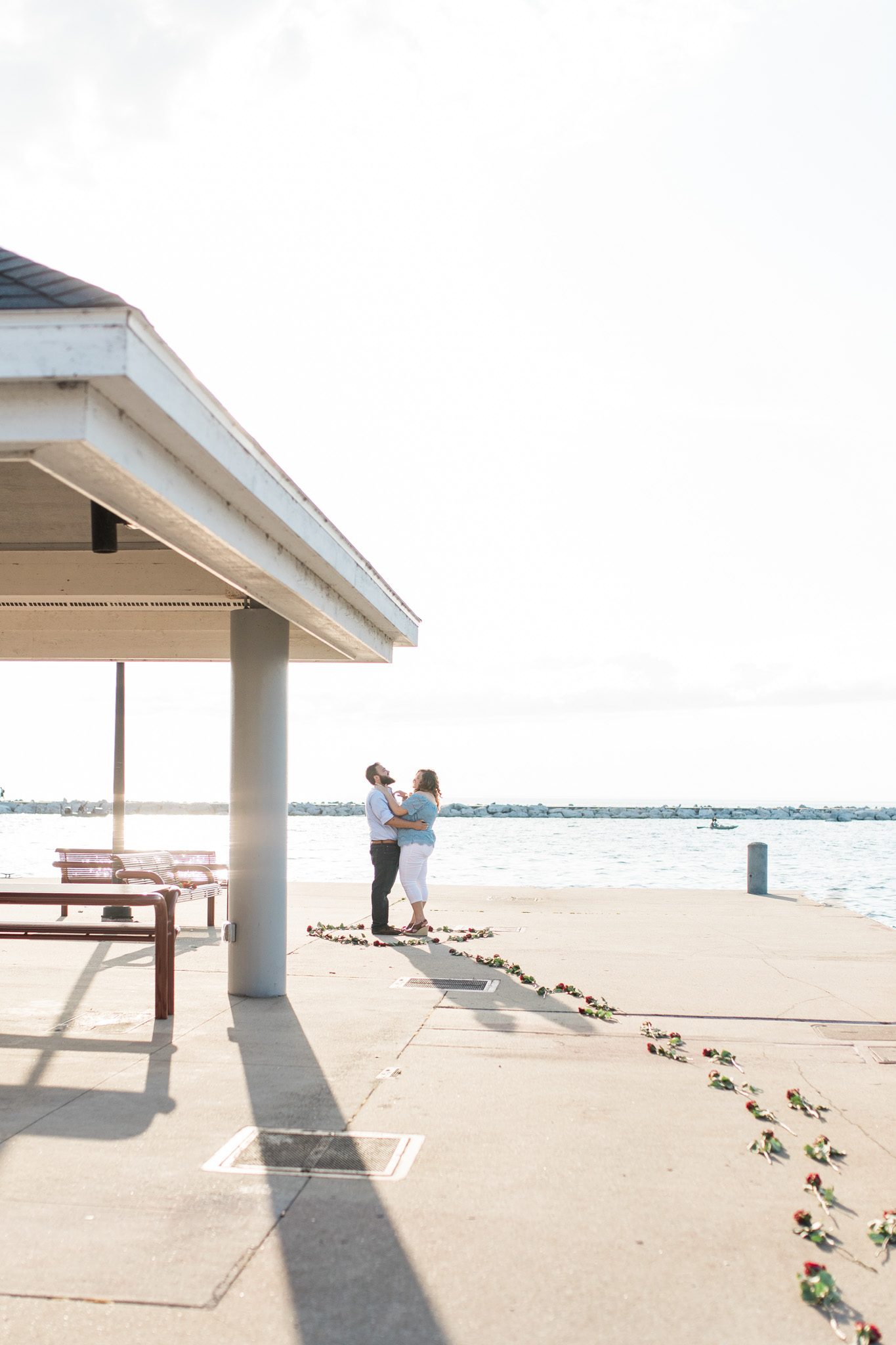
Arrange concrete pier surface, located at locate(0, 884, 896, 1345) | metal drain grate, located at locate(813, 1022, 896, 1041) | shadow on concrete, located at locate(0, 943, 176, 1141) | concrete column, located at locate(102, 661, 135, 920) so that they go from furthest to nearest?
concrete column, located at locate(102, 661, 135, 920) < metal drain grate, located at locate(813, 1022, 896, 1041) < shadow on concrete, located at locate(0, 943, 176, 1141) < concrete pier surface, located at locate(0, 884, 896, 1345)

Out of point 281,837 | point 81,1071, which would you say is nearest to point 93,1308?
point 81,1071

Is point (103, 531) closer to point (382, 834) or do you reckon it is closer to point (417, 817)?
point (417, 817)

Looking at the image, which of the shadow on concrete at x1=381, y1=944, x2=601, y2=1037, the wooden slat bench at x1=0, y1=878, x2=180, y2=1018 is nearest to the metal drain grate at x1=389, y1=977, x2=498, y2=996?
the shadow on concrete at x1=381, y1=944, x2=601, y2=1037

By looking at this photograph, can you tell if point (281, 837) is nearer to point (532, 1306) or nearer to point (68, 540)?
point (68, 540)

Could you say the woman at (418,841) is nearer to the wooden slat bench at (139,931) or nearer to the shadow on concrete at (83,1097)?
the wooden slat bench at (139,931)

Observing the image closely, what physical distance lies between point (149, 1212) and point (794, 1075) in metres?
3.85

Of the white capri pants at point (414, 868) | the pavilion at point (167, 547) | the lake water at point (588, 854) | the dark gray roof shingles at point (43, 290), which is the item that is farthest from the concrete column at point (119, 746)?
the dark gray roof shingles at point (43, 290)

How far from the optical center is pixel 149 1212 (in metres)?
3.93

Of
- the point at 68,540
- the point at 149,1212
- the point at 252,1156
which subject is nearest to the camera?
the point at 149,1212

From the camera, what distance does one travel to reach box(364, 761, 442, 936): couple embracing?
1113 centimetres

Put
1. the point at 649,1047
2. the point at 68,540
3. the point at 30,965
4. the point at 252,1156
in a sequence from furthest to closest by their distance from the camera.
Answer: the point at 30,965, the point at 68,540, the point at 649,1047, the point at 252,1156

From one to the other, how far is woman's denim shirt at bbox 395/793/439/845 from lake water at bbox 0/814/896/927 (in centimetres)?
1122

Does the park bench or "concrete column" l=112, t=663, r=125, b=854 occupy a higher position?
"concrete column" l=112, t=663, r=125, b=854

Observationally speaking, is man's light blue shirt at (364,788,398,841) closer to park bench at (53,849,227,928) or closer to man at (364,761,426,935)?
man at (364,761,426,935)
